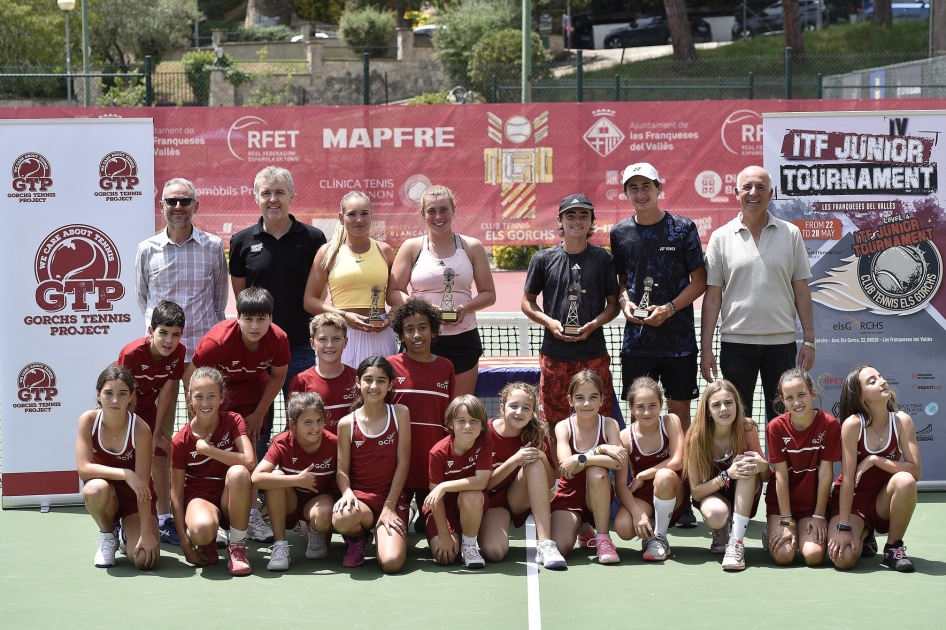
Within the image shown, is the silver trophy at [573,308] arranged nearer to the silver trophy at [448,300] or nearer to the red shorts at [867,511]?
A: the silver trophy at [448,300]

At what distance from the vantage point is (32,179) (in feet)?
20.7

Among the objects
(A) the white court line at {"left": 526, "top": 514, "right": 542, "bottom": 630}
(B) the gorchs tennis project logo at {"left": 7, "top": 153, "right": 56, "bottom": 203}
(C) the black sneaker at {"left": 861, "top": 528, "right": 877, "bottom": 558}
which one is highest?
(B) the gorchs tennis project logo at {"left": 7, "top": 153, "right": 56, "bottom": 203}

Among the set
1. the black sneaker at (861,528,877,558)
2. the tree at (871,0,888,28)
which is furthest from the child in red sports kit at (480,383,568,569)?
the tree at (871,0,888,28)

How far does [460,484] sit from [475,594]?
24.3 inches

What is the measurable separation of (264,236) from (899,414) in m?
3.39

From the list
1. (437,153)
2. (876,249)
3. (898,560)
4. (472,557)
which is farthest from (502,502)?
(437,153)

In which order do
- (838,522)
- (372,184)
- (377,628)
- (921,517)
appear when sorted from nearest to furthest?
(377,628), (838,522), (921,517), (372,184)

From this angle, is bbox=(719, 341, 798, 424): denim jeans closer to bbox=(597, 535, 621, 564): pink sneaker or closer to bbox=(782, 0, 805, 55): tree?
bbox=(597, 535, 621, 564): pink sneaker

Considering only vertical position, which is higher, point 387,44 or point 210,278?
point 387,44

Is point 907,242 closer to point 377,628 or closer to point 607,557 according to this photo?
point 607,557

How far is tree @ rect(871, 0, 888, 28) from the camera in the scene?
36125 mm

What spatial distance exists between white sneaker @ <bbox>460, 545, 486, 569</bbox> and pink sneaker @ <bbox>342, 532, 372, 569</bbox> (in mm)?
481

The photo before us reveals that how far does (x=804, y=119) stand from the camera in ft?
20.9

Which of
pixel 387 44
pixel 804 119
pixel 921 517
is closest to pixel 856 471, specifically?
pixel 921 517
